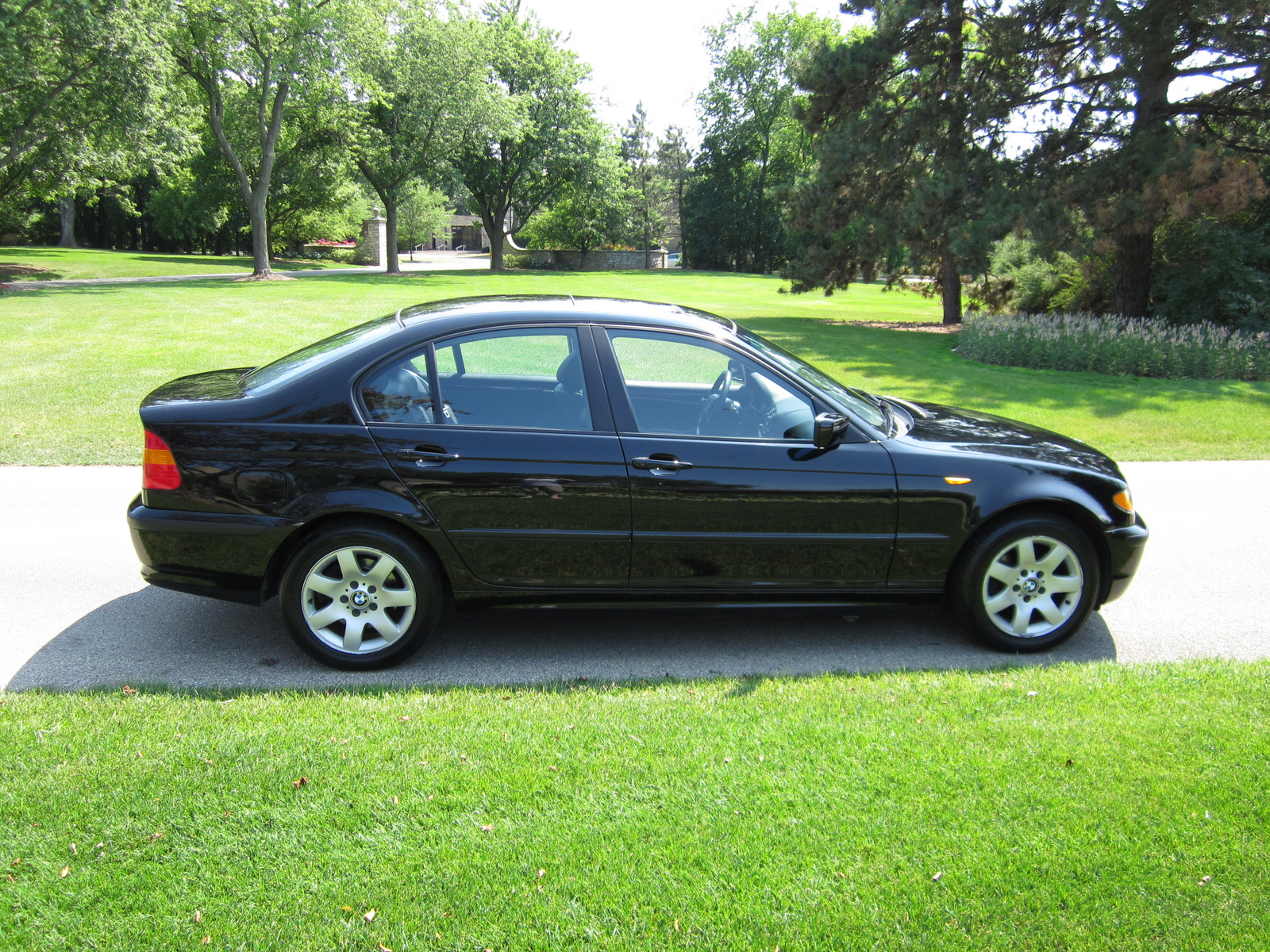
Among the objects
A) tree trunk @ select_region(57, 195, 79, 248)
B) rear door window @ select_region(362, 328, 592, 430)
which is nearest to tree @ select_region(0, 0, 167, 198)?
A: rear door window @ select_region(362, 328, 592, 430)

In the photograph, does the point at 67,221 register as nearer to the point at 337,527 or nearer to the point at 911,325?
the point at 911,325

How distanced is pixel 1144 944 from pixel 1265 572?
Answer: 4.41m

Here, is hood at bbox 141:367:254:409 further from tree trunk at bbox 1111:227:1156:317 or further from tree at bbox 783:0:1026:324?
tree trunk at bbox 1111:227:1156:317

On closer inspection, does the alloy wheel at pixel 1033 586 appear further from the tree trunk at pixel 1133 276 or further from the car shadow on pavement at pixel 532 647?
the tree trunk at pixel 1133 276

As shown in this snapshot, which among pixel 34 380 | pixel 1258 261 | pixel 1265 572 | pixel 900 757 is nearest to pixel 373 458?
pixel 900 757

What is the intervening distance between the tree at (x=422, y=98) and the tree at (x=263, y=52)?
3.64 m

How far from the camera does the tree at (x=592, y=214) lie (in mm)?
53844

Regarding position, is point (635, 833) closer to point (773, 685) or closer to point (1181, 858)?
point (773, 685)

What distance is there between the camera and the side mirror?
4379mm

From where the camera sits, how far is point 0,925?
257 centimetres

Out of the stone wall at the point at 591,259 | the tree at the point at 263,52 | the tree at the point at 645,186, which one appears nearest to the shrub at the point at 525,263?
the stone wall at the point at 591,259

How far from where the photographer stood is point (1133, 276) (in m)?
18.0

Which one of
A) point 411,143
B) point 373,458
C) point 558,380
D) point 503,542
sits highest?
point 411,143

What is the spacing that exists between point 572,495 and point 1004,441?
7.67ft
